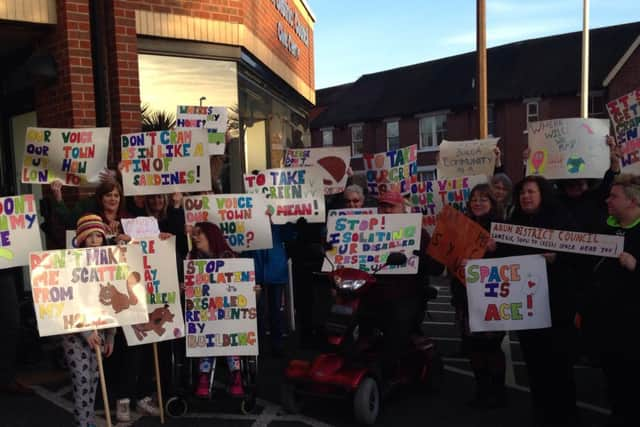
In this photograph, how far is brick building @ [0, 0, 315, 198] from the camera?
23.2ft

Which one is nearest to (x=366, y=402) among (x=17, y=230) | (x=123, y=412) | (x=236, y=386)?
(x=236, y=386)

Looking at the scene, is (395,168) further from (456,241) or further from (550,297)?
(550,297)

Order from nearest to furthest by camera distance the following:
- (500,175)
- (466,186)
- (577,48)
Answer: (500,175) → (466,186) → (577,48)

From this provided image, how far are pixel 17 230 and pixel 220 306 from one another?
174 cm

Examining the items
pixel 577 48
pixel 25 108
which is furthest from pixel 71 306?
pixel 577 48

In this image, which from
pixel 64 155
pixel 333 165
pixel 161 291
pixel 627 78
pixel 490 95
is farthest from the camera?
pixel 490 95

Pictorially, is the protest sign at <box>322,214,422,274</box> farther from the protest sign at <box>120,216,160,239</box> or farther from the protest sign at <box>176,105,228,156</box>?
the protest sign at <box>176,105,228,156</box>

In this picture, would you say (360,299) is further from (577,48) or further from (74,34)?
(577,48)

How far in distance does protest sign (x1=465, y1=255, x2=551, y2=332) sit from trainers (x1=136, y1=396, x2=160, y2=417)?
2.64m

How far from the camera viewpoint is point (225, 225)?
5688 millimetres

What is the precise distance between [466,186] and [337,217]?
203 cm

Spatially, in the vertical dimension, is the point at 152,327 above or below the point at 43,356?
above

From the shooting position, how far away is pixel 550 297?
14.4 ft

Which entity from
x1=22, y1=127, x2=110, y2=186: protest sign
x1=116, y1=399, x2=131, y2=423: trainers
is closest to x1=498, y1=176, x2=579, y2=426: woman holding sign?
x1=116, y1=399, x2=131, y2=423: trainers
